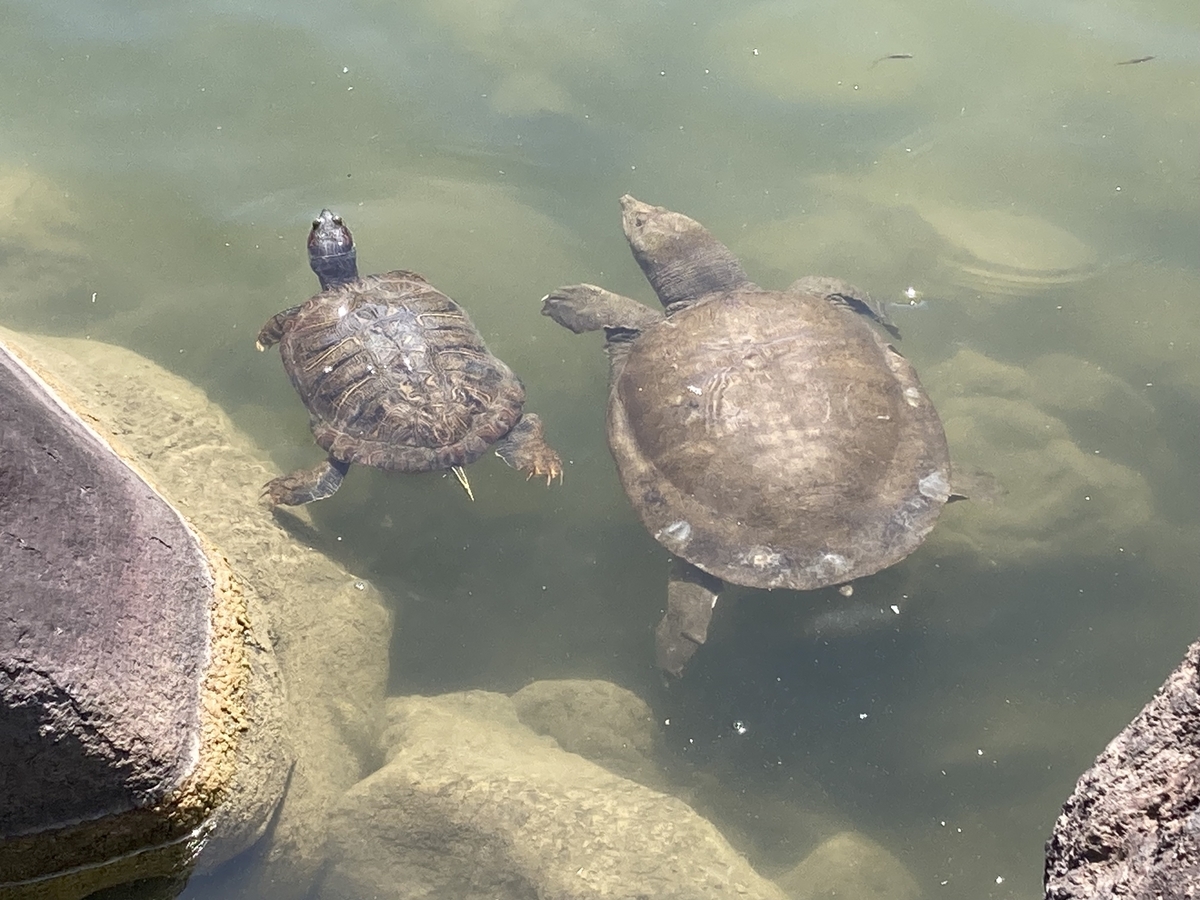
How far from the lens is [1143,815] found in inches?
60.0

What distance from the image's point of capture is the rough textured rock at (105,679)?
197 cm

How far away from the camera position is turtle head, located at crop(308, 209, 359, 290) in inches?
183

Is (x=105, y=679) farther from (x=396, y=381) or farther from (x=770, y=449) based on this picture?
(x=770, y=449)

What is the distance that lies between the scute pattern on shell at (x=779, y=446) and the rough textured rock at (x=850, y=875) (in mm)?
1195

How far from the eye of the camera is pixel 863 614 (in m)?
4.17

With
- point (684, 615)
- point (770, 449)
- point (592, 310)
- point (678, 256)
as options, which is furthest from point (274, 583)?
point (678, 256)

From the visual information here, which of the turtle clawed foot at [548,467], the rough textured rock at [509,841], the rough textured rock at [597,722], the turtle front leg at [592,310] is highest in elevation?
the turtle front leg at [592,310]

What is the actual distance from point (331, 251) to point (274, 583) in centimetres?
207

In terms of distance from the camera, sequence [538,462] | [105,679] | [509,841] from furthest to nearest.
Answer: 1. [538,462]
2. [509,841]
3. [105,679]

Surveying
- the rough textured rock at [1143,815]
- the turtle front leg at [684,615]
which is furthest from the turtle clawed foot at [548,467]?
the rough textured rock at [1143,815]

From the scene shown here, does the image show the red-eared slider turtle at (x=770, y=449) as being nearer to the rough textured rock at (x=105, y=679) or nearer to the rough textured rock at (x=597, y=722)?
the rough textured rock at (x=597, y=722)

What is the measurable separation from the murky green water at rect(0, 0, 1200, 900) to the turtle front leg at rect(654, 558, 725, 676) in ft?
1.13

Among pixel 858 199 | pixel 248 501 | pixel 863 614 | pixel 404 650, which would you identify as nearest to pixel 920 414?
pixel 863 614

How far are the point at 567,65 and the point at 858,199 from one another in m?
2.29
